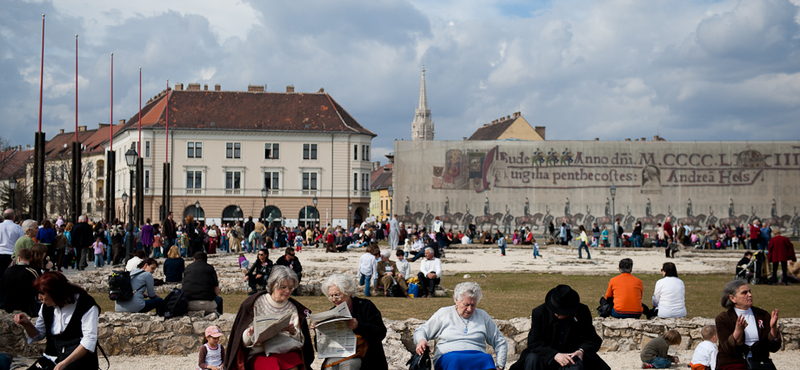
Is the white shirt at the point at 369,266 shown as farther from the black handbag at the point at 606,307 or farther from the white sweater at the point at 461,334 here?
the white sweater at the point at 461,334

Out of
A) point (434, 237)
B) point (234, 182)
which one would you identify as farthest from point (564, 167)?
point (234, 182)

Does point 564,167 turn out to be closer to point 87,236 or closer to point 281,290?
point 87,236

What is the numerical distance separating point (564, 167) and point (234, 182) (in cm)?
2972

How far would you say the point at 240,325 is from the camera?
518 cm

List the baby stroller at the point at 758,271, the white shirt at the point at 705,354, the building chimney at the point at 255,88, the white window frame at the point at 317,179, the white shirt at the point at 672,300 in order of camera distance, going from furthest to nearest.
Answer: the building chimney at the point at 255,88
the white window frame at the point at 317,179
the baby stroller at the point at 758,271
the white shirt at the point at 672,300
the white shirt at the point at 705,354

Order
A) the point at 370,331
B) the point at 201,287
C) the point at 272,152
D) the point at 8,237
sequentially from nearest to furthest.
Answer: the point at 370,331 < the point at 201,287 < the point at 8,237 < the point at 272,152

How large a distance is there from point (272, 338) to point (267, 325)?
170 millimetres

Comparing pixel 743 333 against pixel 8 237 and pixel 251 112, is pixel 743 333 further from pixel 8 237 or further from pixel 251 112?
pixel 251 112

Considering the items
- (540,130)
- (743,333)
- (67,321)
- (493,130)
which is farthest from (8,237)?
(540,130)

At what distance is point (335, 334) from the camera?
5492mm

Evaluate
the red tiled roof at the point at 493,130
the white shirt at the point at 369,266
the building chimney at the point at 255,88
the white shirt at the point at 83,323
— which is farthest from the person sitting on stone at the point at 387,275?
the red tiled roof at the point at 493,130

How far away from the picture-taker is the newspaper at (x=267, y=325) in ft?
16.7

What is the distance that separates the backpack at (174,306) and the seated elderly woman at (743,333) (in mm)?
6339

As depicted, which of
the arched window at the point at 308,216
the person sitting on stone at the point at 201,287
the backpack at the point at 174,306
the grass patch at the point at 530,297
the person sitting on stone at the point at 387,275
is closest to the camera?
the backpack at the point at 174,306
